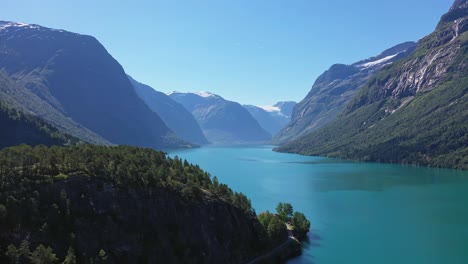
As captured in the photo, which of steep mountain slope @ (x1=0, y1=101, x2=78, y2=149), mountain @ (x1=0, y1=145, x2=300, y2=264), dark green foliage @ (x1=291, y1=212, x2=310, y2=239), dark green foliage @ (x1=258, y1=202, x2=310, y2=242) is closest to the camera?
mountain @ (x1=0, y1=145, x2=300, y2=264)

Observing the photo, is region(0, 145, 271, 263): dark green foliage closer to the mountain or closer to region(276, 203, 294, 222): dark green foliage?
the mountain

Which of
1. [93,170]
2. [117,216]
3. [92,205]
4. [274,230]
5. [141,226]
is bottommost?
[274,230]

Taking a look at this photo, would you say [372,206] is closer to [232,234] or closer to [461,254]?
[461,254]

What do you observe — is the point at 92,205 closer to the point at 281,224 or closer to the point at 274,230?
the point at 274,230

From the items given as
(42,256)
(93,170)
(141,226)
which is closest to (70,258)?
(42,256)

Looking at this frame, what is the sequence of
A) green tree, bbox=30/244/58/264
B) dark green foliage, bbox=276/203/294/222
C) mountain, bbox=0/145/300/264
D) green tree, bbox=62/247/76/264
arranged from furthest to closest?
dark green foliage, bbox=276/203/294/222
mountain, bbox=0/145/300/264
green tree, bbox=62/247/76/264
green tree, bbox=30/244/58/264

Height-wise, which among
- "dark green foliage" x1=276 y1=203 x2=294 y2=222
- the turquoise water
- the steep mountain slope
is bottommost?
the turquoise water

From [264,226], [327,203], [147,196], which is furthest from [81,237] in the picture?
[327,203]

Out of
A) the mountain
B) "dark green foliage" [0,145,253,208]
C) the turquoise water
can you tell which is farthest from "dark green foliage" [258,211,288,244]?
the turquoise water
